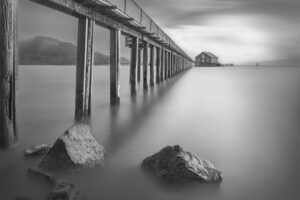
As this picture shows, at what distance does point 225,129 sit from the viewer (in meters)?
8.38

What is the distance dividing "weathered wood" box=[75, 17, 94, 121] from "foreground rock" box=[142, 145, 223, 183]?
4500 mm

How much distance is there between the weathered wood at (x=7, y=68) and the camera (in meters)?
4.68

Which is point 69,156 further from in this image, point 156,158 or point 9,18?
point 9,18

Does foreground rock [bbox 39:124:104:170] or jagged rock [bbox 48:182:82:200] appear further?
foreground rock [bbox 39:124:104:170]

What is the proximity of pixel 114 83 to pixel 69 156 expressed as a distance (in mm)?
6906

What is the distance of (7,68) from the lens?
15.6ft

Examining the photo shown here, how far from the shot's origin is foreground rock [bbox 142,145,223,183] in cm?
400

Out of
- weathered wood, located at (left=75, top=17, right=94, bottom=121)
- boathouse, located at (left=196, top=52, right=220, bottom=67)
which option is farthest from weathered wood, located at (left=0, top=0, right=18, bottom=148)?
boathouse, located at (left=196, top=52, right=220, bottom=67)

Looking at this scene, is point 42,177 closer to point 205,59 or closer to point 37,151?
point 37,151

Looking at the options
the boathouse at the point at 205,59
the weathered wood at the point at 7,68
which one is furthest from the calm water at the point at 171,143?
the boathouse at the point at 205,59

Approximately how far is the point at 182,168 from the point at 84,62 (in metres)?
5.12

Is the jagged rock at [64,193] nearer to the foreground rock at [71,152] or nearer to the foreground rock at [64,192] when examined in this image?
the foreground rock at [64,192]

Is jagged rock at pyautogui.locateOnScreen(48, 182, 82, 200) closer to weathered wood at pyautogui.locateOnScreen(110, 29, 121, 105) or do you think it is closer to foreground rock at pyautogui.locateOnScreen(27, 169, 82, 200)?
foreground rock at pyautogui.locateOnScreen(27, 169, 82, 200)

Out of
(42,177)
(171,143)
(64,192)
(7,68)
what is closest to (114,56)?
(171,143)
